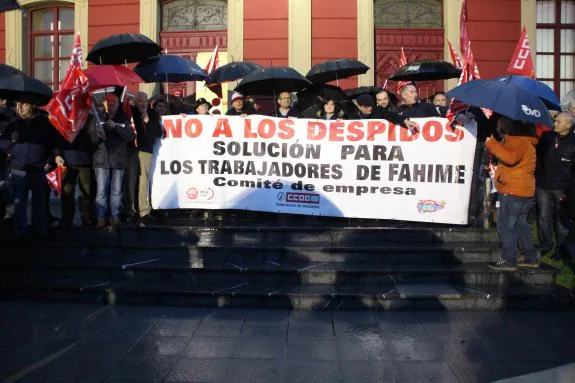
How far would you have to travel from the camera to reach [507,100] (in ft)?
19.2

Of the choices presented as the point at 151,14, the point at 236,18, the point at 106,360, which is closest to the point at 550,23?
the point at 236,18

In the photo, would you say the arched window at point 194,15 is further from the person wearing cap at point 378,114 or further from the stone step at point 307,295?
the stone step at point 307,295

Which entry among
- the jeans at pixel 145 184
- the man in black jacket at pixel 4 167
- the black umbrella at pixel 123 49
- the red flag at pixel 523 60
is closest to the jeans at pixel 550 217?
the red flag at pixel 523 60

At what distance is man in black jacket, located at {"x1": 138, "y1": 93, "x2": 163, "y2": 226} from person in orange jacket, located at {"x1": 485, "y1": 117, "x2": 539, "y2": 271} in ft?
14.8

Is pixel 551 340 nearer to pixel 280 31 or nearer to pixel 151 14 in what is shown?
pixel 280 31

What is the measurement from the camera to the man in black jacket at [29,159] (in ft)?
23.1

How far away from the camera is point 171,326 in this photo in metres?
5.33

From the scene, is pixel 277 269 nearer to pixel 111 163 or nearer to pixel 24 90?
pixel 111 163

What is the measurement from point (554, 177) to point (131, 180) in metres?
5.64

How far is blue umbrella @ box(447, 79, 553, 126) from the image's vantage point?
5.75 metres

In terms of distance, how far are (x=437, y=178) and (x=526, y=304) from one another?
86.0 inches

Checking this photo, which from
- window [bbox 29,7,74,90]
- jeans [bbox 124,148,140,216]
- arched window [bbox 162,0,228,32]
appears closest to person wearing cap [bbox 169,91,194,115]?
jeans [bbox 124,148,140,216]

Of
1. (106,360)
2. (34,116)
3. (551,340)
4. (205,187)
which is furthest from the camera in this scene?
(205,187)

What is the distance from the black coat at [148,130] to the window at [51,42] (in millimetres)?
6675
